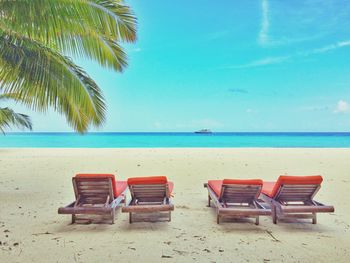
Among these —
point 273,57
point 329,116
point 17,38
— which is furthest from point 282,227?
point 273,57

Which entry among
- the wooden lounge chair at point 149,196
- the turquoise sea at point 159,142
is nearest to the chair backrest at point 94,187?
the wooden lounge chair at point 149,196

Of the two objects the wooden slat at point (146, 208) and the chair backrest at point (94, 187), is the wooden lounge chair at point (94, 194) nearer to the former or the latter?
the chair backrest at point (94, 187)

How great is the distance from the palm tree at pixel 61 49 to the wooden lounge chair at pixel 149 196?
165 centimetres

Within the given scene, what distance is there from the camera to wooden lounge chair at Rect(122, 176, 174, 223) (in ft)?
14.4

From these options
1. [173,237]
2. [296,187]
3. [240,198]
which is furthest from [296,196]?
[173,237]

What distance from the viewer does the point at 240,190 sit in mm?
4613

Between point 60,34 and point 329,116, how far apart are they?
33.4 metres

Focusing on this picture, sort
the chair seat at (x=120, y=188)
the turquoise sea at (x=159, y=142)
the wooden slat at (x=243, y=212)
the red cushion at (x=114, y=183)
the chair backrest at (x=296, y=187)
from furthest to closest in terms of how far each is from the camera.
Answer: the turquoise sea at (x=159, y=142)
the chair seat at (x=120, y=188)
the red cushion at (x=114, y=183)
the chair backrest at (x=296, y=187)
the wooden slat at (x=243, y=212)

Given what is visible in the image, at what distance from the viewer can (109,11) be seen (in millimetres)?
4535

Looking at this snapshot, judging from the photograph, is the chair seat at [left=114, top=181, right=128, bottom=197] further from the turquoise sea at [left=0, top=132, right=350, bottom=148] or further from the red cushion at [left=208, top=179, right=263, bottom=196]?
the turquoise sea at [left=0, top=132, right=350, bottom=148]

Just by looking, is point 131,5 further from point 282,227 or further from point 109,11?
point 282,227

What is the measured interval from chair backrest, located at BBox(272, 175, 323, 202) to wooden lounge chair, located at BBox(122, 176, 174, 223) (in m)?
1.57

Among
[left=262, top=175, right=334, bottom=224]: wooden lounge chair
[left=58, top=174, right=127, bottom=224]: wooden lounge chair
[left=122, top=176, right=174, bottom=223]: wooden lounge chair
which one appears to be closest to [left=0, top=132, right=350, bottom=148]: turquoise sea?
Result: [left=262, top=175, right=334, bottom=224]: wooden lounge chair

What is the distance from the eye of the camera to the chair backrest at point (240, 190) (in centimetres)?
452
